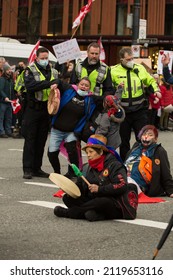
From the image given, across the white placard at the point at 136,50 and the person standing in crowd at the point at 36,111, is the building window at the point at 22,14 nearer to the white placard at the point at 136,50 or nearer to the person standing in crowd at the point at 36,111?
the white placard at the point at 136,50

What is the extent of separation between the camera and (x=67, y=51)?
20.0 m

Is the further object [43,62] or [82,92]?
[43,62]

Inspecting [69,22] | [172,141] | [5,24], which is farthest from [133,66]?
[5,24]

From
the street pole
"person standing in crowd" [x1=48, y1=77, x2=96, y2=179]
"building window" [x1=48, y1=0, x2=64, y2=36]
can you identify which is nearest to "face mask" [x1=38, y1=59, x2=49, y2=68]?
"person standing in crowd" [x1=48, y1=77, x2=96, y2=179]

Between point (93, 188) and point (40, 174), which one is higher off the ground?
point (93, 188)

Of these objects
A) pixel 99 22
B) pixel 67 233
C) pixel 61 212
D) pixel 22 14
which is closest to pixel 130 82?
pixel 61 212

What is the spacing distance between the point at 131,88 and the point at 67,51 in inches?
287

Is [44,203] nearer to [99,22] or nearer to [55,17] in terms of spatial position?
[99,22]

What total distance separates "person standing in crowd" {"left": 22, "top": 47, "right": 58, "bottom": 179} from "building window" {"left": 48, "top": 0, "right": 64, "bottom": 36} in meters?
35.1

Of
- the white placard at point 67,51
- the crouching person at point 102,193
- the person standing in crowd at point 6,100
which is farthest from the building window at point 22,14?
the crouching person at point 102,193

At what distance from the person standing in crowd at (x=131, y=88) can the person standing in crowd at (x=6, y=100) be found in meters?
9.36

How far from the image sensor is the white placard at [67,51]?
19844 millimetres

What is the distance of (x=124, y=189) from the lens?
8945mm

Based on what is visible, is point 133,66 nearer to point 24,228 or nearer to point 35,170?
point 35,170
